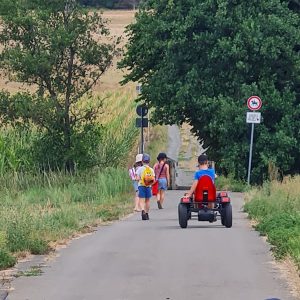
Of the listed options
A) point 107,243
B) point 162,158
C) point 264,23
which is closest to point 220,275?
point 107,243

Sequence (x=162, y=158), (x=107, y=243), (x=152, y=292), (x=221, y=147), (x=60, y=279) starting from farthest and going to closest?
(x=221, y=147) < (x=162, y=158) < (x=107, y=243) < (x=60, y=279) < (x=152, y=292)

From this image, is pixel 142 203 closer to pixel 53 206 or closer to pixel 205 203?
pixel 53 206

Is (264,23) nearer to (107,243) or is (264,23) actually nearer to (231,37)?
(231,37)

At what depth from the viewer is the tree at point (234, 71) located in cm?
3462

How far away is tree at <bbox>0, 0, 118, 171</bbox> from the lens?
32156 mm

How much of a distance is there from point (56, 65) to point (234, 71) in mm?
6277

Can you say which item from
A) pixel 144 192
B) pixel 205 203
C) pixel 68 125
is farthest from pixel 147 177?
pixel 68 125

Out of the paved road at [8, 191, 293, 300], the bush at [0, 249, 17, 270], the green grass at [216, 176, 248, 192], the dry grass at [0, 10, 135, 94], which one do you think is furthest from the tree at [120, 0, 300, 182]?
the bush at [0, 249, 17, 270]

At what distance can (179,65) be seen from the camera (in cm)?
3647

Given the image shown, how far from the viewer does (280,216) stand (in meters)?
19.4

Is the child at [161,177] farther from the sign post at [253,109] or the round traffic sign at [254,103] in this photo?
the round traffic sign at [254,103]

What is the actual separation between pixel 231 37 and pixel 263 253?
66.8ft

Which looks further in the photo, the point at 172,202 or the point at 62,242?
the point at 172,202

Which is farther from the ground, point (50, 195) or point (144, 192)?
point (144, 192)
